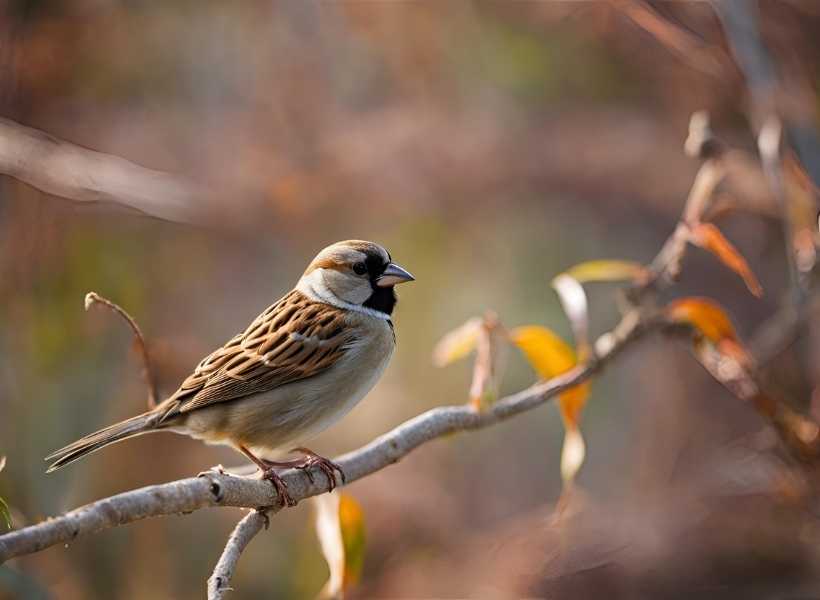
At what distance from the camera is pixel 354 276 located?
2992 millimetres

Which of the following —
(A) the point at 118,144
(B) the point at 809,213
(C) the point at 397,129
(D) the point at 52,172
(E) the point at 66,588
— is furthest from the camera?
(C) the point at 397,129

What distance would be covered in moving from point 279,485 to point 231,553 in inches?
16.6

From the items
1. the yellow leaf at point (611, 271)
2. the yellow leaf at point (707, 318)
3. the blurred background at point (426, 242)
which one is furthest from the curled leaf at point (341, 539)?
the blurred background at point (426, 242)

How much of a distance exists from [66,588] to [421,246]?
2.56m

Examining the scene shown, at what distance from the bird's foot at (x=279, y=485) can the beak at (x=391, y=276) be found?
767 mm

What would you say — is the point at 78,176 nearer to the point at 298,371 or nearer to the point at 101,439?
the point at 101,439

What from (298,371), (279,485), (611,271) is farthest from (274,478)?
(611,271)

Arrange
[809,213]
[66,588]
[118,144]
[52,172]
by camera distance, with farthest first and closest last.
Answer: [118,144], [66,588], [809,213], [52,172]

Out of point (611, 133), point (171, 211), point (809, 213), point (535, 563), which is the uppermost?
point (611, 133)

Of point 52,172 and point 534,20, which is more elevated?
point 534,20

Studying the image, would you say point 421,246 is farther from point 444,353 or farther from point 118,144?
point 444,353

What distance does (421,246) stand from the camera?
223 inches

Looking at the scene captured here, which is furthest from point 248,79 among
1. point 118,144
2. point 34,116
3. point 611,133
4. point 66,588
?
point 66,588

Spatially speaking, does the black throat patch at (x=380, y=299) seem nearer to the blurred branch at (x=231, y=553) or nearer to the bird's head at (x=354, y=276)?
the bird's head at (x=354, y=276)
